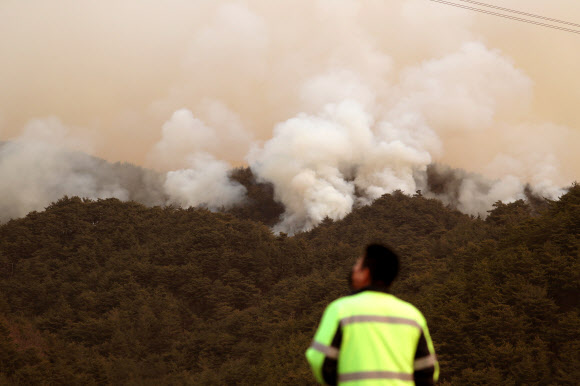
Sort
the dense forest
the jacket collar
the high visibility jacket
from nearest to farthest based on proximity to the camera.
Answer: the high visibility jacket → the jacket collar → the dense forest

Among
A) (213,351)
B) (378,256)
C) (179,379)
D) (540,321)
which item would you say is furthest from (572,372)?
(213,351)

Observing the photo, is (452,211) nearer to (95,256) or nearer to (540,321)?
(95,256)

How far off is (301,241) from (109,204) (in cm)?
3109

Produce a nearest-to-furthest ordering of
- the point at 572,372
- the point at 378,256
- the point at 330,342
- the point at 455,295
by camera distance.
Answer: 1. the point at 330,342
2. the point at 378,256
3. the point at 572,372
4. the point at 455,295

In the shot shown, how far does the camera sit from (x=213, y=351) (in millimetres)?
57094

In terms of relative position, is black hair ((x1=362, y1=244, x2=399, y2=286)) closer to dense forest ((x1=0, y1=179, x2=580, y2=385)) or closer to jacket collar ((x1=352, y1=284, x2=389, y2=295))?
jacket collar ((x1=352, y1=284, x2=389, y2=295))

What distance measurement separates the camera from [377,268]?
3.76 m

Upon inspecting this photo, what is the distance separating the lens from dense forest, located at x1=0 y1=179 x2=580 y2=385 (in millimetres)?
32031

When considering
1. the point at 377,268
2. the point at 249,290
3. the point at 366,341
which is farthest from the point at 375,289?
the point at 249,290

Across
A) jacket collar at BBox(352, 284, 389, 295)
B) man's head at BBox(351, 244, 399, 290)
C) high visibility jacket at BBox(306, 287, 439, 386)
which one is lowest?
high visibility jacket at BBox(306, 287, 439, 386)

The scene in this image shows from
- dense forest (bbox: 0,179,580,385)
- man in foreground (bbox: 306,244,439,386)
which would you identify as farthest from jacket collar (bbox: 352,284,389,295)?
dense forest (bbox: 0,179,580,385)

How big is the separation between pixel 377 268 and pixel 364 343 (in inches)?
18.3

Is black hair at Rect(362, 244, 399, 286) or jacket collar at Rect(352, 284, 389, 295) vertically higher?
black hair at Rect(362, 244, 399, 286)

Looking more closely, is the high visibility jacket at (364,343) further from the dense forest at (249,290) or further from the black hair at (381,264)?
the dense forest at (249,290)
